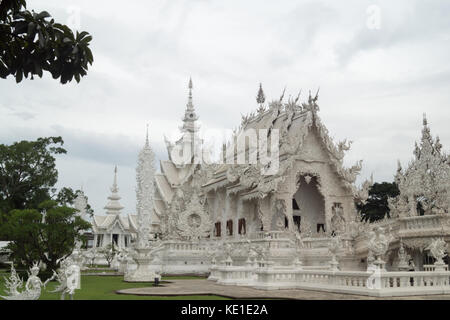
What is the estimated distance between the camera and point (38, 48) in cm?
556

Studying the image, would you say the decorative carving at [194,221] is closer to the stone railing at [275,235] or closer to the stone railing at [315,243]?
the stone railing at [275,235]

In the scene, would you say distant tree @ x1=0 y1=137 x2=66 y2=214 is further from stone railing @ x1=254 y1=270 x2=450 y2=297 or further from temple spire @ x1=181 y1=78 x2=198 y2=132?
stone railing @ x1=254 y1=270 x2=450 y2=297

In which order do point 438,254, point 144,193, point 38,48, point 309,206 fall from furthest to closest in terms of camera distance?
point 309,206, point 144,193, point 438,254, point 38,48

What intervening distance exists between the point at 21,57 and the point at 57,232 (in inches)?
507

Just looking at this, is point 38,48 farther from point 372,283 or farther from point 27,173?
point 27,173

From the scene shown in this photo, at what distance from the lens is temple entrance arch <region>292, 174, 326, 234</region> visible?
2495 centimetres

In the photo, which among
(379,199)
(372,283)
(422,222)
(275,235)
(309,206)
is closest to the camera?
(372,283)

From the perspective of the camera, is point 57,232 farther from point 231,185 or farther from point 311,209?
point 311,209

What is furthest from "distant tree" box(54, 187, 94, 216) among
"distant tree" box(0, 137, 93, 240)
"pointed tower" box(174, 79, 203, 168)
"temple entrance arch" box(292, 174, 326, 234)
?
"temple entrance arch" box(292, 174, 326, 234)

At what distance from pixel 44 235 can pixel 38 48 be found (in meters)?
13.4

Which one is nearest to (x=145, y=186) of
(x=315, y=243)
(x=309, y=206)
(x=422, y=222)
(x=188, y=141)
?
(x=315, y=243)

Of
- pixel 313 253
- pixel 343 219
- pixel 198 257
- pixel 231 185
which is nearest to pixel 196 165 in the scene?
pixel 231 185

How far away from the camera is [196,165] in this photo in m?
37.3

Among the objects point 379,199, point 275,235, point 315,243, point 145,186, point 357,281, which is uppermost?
point 379,199
